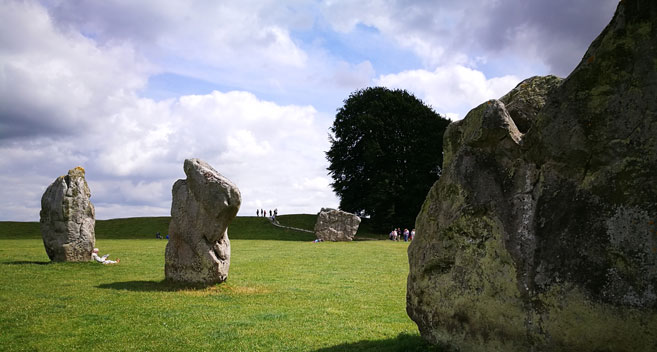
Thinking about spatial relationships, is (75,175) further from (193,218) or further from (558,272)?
(558,272)

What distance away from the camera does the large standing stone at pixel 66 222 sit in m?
Result: 22.7

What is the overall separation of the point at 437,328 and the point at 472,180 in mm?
2415

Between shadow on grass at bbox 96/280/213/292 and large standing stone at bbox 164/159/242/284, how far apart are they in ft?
0.64

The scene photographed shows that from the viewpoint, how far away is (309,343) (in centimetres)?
976

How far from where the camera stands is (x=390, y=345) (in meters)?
9.24

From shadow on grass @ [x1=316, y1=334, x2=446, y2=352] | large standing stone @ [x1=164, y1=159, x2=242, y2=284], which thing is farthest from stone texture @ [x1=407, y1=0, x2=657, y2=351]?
large standing stone @ [x1=164, y1=159, x2=242, y2=284]

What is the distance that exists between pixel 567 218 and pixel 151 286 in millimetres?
14187

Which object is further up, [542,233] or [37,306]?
[542,233]

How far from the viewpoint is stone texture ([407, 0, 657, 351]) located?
565 cm

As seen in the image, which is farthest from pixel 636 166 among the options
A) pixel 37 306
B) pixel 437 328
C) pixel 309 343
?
pixel 37 306

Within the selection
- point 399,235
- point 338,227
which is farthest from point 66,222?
point 399,235

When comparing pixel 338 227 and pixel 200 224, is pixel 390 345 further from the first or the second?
pixel 338 227

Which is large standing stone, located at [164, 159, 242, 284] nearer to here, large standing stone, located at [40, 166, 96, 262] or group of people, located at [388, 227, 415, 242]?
large standing stone, located at [40, 166, 96, 262]

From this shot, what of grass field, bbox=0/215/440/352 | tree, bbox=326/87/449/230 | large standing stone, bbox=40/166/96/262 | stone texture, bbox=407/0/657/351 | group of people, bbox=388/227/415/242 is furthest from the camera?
tree, bbox=326/87/449/230
